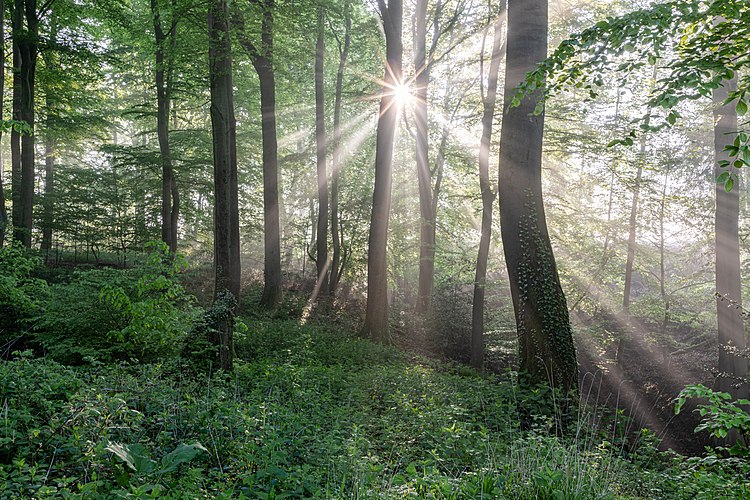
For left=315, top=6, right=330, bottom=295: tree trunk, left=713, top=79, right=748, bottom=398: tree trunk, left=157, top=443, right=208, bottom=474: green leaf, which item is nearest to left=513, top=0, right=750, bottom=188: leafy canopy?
left=157, top=443, right=208, bottom=474: green leaf

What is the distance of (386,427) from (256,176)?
58.9ft

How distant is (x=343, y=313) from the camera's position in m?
16.5

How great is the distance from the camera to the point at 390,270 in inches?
821

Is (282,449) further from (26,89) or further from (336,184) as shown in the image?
(336,184)

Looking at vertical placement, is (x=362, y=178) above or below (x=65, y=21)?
below

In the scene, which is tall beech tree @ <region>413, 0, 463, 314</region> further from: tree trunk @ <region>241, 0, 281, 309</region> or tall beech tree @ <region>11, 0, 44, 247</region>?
tall beech tree @ <region>11, 0, 44, 247</region>

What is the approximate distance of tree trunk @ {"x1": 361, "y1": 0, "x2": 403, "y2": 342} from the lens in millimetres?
13156

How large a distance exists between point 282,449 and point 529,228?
538 centimetres

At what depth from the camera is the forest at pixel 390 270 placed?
3.80 m

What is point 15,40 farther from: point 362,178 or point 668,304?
point 668,304

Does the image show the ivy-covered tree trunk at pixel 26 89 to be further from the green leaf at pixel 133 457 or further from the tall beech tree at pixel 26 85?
the green leaf at pixel 133 457

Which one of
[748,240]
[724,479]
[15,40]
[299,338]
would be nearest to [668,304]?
[748,240]

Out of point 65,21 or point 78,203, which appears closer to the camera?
point 65,21

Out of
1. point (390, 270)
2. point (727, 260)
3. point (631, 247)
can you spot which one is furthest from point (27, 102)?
point (631, 247)
